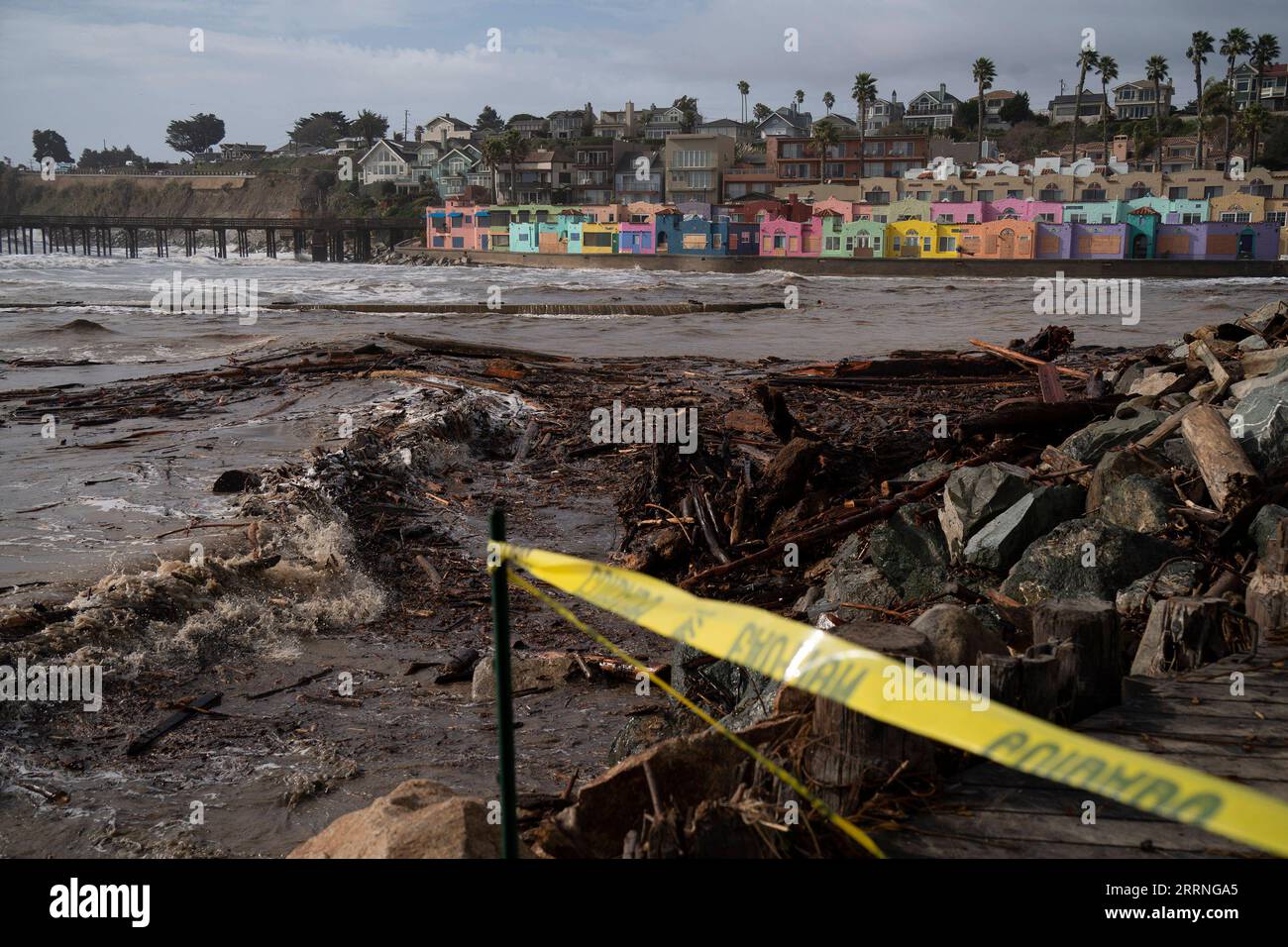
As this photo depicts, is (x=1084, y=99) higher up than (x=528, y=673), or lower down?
higher up

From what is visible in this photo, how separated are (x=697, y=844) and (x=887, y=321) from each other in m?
35.6

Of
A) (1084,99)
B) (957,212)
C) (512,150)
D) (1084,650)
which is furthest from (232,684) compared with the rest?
(1084,99)

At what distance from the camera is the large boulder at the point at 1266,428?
695 cm

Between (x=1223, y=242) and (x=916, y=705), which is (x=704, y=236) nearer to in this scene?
(x=1223, y=242)

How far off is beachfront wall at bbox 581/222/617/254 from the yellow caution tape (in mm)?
88409

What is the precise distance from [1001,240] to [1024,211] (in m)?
8.54

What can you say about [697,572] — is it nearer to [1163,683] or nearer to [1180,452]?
[1180,452]

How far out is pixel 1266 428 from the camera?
7.05 m

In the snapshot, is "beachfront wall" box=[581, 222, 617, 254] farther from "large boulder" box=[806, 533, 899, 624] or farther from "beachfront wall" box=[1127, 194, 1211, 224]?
"large boulder" box=[806, 533, 899, 624]

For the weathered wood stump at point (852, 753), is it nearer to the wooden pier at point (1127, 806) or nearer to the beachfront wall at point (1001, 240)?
the wooden pier at point (1127, 806)

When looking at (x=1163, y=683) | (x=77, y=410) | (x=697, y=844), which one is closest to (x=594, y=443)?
(x=77, y=410)

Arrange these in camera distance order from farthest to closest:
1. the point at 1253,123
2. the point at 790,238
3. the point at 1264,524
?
1. the point at 1253,123
2. the point at 790,238
3. the point at 1264,524

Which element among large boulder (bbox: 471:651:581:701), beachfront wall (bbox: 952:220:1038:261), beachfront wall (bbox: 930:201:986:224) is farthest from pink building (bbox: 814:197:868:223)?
large boulder (bbox: 471:651:581:701)

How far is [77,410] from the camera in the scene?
599 inches
